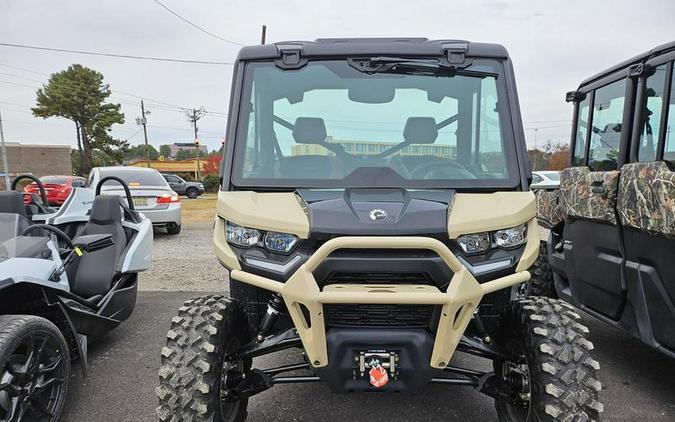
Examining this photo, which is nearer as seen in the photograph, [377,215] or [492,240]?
[377,215]

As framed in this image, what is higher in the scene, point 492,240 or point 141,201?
point 492,240

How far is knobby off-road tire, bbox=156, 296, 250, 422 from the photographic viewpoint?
89.0 inches

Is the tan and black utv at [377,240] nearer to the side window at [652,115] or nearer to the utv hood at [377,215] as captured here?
the utv hood at [377,215]

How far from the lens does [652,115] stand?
337 centimetres

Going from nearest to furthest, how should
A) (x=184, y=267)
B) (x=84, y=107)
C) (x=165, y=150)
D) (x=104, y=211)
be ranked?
1. (x=104, y=211)
2. (x=184, y=267)
3. (x=84, y=107)
4. (x=165, y=150)

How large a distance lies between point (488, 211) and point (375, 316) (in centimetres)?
77

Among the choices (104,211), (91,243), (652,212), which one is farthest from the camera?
(104,211)

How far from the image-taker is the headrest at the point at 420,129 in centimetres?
278

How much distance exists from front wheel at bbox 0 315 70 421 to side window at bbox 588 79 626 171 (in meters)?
4.31

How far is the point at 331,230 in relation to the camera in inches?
87.0

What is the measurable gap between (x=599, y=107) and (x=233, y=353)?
390cm

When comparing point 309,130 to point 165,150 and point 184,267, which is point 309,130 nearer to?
point 184,267

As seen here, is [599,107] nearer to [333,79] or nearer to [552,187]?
[552,187]

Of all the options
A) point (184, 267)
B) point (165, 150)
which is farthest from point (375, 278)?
point (165, 150)
